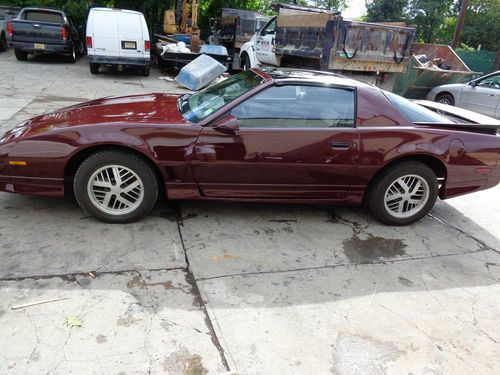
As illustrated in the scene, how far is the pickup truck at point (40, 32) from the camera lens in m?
12.6

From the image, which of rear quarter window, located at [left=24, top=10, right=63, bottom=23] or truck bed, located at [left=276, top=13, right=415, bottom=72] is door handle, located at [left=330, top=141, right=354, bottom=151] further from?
rear quarter window, located at [left=24, top=10, right=63, bottom=23]

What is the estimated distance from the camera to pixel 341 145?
378 cm

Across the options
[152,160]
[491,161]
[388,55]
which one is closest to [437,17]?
[388,55]

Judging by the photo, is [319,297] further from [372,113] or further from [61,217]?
[61,217]

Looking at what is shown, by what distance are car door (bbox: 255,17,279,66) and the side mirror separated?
869 centimetres

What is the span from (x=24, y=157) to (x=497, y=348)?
12.1 ft

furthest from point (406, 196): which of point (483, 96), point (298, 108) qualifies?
point (483, 96)

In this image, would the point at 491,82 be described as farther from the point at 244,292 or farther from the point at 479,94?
the point at 244,292

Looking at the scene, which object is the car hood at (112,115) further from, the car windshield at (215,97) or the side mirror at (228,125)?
the side mirror at (228,125)

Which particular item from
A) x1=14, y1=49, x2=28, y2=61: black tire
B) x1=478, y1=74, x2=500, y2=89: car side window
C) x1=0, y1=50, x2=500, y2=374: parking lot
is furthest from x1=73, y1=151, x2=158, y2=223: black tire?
x1=14, y1=49, x2=28, y2=61: black tire

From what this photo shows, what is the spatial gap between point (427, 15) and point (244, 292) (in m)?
32.1

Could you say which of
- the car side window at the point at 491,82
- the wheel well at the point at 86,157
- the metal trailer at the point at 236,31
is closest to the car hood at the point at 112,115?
the wheel well at the point at 86,157

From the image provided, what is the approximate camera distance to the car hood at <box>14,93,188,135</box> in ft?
11.9

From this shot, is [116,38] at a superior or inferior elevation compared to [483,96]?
superior
